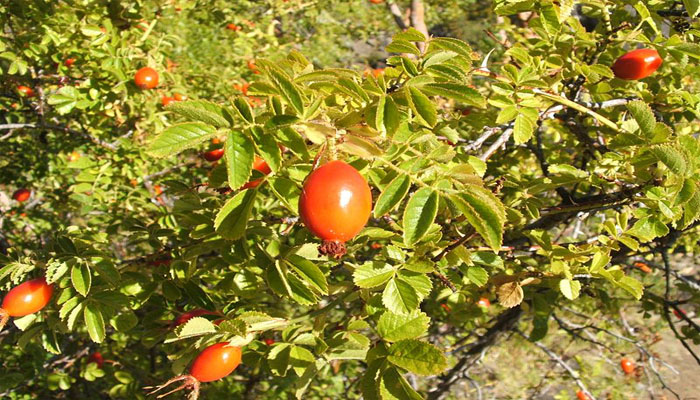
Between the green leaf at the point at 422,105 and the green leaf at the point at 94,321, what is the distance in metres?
0.94

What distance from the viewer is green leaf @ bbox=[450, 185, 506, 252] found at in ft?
2.60

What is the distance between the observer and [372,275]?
1005 millimetres

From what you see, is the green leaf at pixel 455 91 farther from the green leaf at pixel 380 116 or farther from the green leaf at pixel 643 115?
the green leaf at pixel 643 115

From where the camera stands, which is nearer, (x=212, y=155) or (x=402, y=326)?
(x=402, y=326)

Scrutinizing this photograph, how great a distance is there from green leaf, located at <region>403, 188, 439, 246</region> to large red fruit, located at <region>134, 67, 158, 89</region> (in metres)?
1.64

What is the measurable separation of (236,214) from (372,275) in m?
0.31

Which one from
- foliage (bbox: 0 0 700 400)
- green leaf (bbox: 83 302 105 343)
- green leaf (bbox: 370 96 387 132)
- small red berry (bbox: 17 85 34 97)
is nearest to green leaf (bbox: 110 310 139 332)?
foliage (bbox: 0 0 700 400)

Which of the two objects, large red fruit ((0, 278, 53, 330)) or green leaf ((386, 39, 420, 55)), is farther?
large red fruit ((0, 278, 53, 330))

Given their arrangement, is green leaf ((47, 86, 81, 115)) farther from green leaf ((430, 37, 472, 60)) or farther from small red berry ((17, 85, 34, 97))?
green leaf ((430, 37, 472, 60))

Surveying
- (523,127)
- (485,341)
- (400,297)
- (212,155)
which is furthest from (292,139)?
(485,341)

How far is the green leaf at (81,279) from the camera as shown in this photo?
115 cm

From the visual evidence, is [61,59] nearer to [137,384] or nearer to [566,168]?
[137,384]

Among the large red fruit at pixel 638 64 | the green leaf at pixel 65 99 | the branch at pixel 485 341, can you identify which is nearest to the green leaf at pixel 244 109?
the large red fruit at pixel 638 64

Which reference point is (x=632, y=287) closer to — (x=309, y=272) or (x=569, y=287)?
(x=569, y=287)
